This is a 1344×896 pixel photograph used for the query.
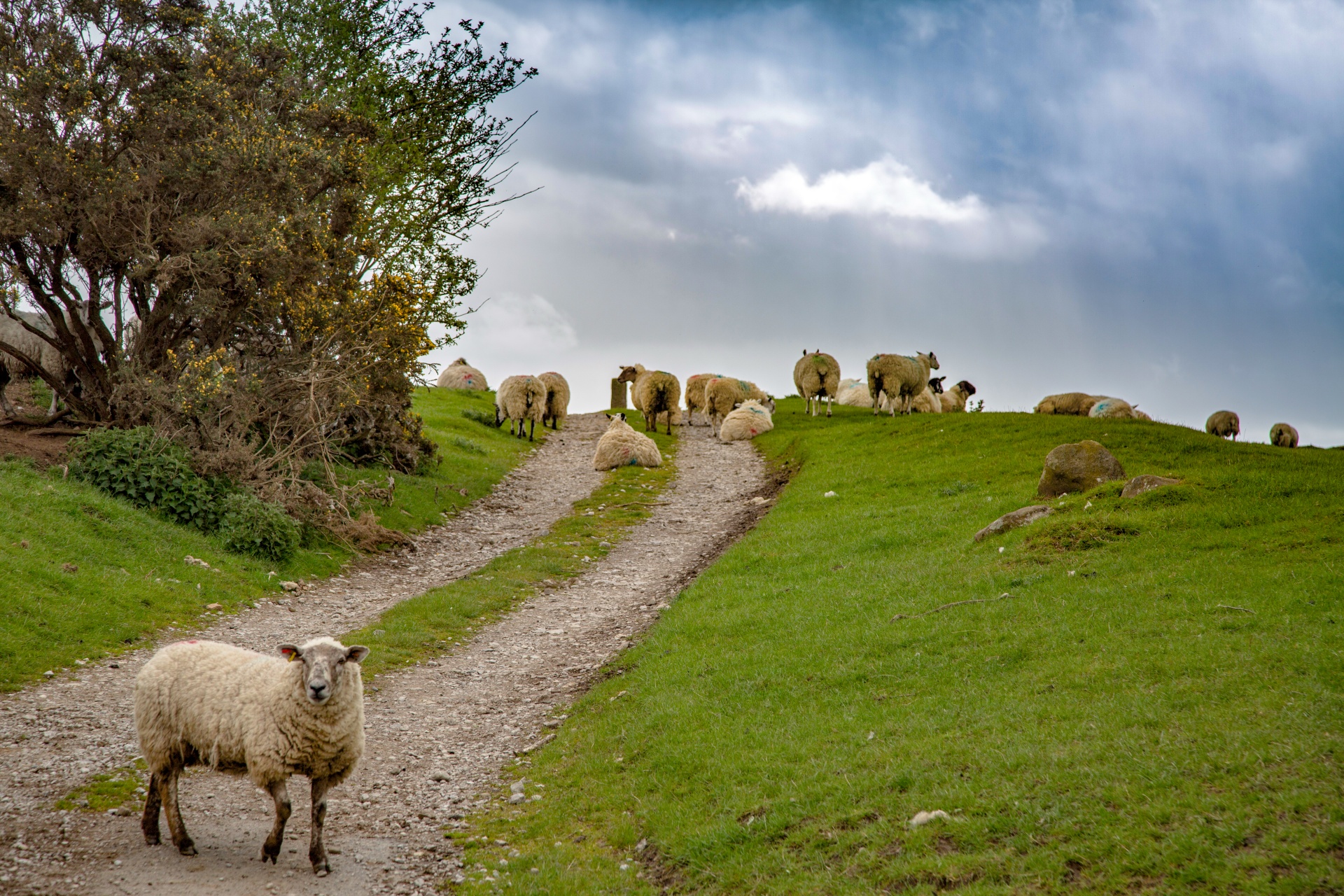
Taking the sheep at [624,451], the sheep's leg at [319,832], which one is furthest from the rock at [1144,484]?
the sheep at [624,451]

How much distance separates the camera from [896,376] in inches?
1522

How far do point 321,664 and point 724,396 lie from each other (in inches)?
1386

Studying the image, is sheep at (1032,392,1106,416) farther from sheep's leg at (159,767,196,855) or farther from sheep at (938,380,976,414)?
sheep's leg at (159,767,196,855)

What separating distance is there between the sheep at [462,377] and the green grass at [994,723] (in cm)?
4245

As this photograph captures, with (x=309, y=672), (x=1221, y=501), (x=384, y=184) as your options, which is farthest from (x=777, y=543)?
(x=384, y=184)

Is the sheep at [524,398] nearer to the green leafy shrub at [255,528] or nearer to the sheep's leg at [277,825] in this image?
the green leafy shrub at [255,528]

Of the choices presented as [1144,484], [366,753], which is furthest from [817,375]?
[366,753]

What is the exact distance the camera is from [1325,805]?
631cm

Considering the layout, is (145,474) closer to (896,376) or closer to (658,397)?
(658,397)

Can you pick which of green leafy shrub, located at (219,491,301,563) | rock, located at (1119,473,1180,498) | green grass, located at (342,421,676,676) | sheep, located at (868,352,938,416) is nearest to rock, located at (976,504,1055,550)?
rock, located at (1119,473,1180,498)

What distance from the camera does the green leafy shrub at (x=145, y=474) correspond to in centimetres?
1884

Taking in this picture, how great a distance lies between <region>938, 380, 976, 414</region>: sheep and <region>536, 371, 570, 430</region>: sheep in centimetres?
A: 1957

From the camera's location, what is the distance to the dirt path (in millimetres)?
7719

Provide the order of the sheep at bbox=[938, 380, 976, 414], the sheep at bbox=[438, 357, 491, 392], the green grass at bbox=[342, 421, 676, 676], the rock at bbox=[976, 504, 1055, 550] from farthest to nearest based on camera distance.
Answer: the sheep at bbox=[438, 357, 491, 392]
the sheep at bbox=[938, 380, 976, 414]
the rock at bbox=[976, 504, 1055, 550]
the green grass at bbox=[342, 421, 676, 676]
